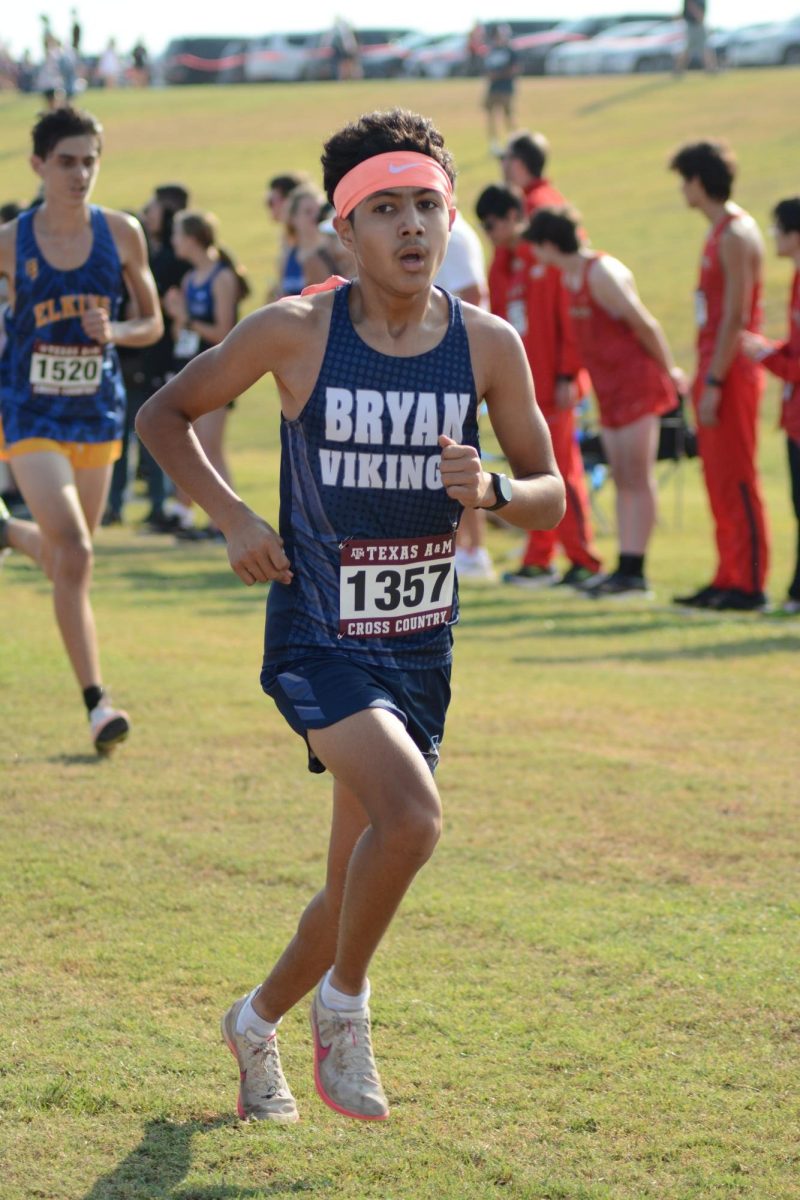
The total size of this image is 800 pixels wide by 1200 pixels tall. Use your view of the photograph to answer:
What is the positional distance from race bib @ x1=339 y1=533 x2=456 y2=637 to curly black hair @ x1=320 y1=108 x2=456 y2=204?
2.62 feet

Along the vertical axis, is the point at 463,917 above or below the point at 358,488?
below

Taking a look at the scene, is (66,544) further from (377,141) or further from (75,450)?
(377,141)

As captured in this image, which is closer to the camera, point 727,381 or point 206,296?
point 727,381

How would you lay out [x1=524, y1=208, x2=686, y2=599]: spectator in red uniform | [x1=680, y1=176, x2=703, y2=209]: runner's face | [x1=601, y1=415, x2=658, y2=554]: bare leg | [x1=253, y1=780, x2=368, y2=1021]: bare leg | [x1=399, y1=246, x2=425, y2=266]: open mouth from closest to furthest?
[x1=399, y1=246, x2=425, y2=266]: open mouth → [x1=253, y1=780, x2=368, y2=1021]: bare leg → [x1=680, y1=176, x2=703, y2=209]: runner's face → [x1=524, y1=208, x2=686, y2=599]: spectator in red uniform → [x1=601, y1=415, x2=658, y2=554]: bare leg

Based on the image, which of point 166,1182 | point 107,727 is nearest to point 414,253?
point 166,1182

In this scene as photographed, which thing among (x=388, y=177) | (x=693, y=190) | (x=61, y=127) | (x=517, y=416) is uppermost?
(x=693, y=190)

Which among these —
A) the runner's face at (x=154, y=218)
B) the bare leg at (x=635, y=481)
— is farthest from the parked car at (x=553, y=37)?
the bare leg at (x=635, y=481)

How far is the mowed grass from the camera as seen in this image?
3465 millimetres

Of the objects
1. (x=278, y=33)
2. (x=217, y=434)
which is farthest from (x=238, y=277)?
(x=278, y=33)

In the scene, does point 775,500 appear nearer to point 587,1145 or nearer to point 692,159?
point 692,159

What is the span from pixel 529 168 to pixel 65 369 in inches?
235

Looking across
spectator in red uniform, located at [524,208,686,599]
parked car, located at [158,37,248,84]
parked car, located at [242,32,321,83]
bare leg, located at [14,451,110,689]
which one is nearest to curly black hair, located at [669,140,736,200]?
spectator in red uniform, located at [524,208,686,599]

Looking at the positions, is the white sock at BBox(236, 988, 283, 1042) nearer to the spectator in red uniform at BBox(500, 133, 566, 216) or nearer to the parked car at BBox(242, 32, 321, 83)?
the spectator in red uniform at BBox(500, 133, 566, 216)

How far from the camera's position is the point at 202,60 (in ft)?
218
